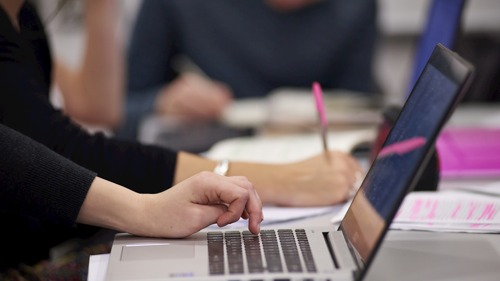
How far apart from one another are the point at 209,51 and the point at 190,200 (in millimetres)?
1372

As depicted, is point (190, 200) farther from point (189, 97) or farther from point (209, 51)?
point (209, 51)

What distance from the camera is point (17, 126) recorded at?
0.61 m

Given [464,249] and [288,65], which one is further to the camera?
A: [288,65]

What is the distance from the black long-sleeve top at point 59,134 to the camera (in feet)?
1.99

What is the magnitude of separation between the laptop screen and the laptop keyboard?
50 millimetres

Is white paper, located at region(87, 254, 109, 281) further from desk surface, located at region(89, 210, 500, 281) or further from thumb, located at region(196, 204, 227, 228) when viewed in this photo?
thumb, located at region(196, 204, 227, 228)

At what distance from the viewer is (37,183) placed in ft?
1.61

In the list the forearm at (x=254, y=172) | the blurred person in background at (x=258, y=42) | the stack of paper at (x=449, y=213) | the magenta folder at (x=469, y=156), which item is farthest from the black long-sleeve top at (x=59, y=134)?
the blurred person in background at (x=258, y=42)

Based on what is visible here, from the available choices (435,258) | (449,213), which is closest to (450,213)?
(449,213)

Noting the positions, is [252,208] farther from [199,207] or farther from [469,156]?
[469,156]

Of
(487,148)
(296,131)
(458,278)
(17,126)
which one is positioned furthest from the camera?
(296,131)

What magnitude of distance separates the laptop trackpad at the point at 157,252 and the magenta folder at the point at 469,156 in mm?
478

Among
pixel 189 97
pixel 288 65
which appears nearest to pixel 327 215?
pixel 189 97

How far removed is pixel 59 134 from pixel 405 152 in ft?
1.49
